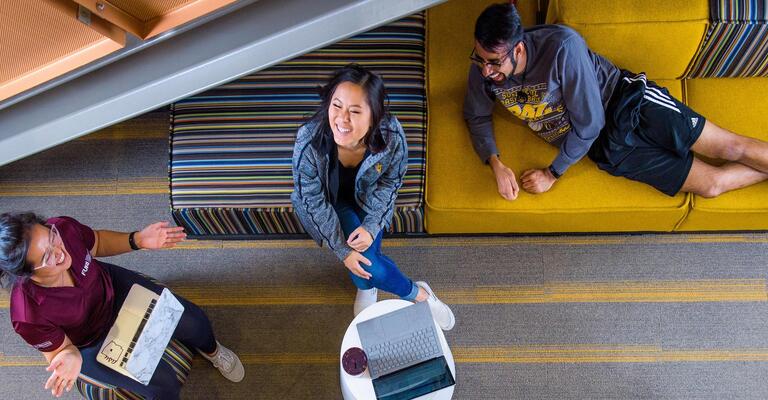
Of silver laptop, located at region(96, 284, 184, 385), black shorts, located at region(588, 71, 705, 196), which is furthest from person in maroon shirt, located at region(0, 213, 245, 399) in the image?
black shorts, located at region(588, 71, 705, 196)

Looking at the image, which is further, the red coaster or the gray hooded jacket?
the red coaster

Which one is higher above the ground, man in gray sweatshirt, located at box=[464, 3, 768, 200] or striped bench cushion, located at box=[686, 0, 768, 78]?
striped bench cushion, located at box=[686, 0, 768, 78]

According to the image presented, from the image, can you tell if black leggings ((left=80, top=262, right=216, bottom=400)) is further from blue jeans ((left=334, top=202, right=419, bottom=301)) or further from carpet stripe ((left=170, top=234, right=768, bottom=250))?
blue jeans ((left=334, top=202, right=419, bottom=301))

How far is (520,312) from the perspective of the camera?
110 inches

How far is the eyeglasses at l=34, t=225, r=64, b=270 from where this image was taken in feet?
6.03

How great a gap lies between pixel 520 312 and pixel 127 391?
5.69 ft

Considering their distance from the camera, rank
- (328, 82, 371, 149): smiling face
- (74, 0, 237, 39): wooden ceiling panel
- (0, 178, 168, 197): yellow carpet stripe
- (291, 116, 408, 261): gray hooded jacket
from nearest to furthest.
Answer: (74, 0, 237, 39): wooden ceiling panel → (328, 82, 371, 149): smiling face → (291, 116, 408, 261): gray hooded jacket → (0, 178, 168, 197): yellow carpet stripe

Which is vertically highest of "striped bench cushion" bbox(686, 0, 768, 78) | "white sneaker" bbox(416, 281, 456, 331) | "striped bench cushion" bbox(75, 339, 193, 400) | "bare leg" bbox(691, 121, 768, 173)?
"striped bench cushion" bbox(686, 0, 768, 78)

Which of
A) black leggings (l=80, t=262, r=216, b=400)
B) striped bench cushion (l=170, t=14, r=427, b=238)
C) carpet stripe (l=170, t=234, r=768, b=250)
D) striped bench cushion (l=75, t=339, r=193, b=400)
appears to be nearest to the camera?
black leggings (l=80, t=262, r=216, b=400)

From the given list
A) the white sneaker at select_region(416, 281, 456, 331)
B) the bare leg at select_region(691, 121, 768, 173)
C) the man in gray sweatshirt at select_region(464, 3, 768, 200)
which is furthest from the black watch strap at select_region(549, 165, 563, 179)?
the white sneaker at select_region(416, 281, 456, 331)

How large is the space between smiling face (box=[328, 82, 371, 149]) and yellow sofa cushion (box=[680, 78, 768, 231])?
5.02 feet

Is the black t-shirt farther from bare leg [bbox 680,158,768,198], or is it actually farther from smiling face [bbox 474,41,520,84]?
bare leg [bbox 680,158,768,198]

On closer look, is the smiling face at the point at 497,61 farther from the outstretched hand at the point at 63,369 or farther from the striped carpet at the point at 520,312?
the outstretched hand at the point at 63,369

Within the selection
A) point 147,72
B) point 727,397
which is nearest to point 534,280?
point 727,397
